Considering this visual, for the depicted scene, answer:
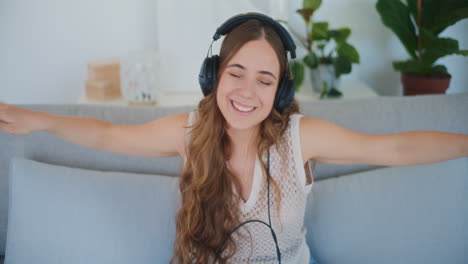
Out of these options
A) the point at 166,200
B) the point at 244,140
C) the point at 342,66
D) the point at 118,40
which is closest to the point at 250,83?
the point at 244,140

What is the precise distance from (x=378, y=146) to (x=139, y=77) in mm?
1060

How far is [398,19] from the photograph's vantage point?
1.68m

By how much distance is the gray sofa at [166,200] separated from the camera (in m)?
1.14

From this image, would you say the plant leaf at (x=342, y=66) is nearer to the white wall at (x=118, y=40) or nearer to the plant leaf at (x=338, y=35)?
the plant leaf at (x=338, y=35)

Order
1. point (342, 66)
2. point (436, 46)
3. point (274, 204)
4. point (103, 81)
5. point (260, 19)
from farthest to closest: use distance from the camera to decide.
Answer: point (103, 81) → point (342, 66) → point (436, 46) → point (274, 204) → point (260, 19)

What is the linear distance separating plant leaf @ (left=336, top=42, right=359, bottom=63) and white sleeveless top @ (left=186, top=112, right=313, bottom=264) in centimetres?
67

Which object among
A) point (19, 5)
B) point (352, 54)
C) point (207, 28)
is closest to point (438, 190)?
point (352, 54)

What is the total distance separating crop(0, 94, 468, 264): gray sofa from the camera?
114 cm

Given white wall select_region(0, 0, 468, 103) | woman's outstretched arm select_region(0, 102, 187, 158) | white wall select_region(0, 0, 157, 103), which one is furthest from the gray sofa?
white wall select_region(0, 0, 157, 103)

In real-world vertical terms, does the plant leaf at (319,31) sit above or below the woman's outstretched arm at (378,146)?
above

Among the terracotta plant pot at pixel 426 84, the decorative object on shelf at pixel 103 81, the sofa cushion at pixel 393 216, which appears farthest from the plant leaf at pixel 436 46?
the decorative object on shelf at pixel 103 81

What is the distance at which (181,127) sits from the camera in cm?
115

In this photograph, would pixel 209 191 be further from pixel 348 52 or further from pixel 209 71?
pixel 348 52

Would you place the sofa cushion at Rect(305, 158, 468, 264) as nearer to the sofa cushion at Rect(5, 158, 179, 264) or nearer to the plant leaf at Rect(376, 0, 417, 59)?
the sofa cushion at Rect(5, 158, 179, 264)
